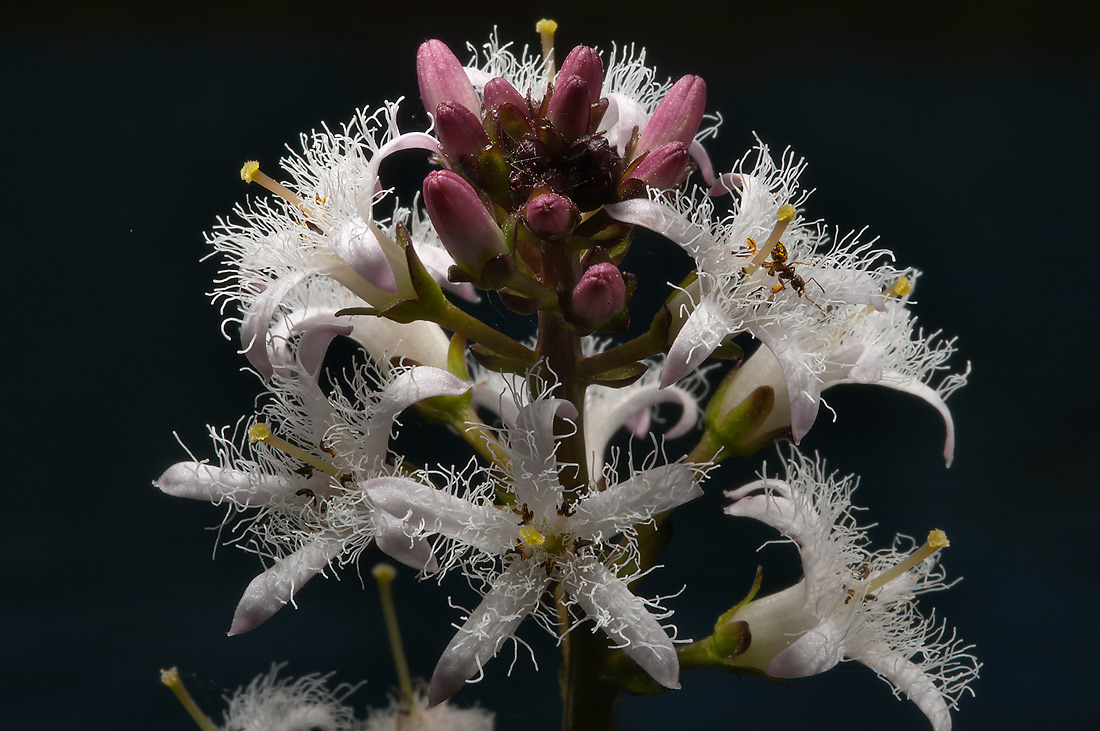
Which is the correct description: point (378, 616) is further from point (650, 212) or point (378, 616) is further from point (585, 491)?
point (650, 212)

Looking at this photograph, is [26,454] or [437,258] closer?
[437,258]

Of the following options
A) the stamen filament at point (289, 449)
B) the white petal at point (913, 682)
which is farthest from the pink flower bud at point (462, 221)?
the white petal at point (913, 682)

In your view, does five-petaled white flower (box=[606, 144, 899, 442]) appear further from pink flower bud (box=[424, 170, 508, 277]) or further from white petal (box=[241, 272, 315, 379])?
white petal (box=[241, 272, 315, 379])

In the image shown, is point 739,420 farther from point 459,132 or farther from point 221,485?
point 221,485

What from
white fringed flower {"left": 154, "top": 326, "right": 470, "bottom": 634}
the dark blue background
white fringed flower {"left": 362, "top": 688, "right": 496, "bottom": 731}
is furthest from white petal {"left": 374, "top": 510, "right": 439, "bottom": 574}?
the dark blue background

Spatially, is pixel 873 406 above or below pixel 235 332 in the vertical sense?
below

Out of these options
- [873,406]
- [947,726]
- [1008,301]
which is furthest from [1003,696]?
[947,726]
